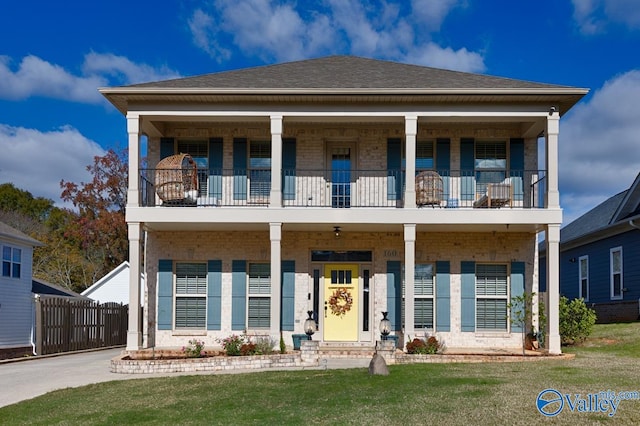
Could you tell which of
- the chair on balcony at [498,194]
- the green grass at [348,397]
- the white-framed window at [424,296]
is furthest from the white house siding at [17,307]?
the chair on balcony at [498,194]

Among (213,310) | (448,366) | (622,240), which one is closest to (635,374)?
(448,366)

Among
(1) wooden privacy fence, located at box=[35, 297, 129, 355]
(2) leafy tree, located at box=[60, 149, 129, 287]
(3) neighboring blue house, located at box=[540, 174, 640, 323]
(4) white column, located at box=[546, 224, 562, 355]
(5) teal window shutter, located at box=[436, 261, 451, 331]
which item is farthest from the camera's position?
(2) leafy tree, located at box=[60, 149, 129, 287]

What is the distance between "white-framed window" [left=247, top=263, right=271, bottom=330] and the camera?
17078mm

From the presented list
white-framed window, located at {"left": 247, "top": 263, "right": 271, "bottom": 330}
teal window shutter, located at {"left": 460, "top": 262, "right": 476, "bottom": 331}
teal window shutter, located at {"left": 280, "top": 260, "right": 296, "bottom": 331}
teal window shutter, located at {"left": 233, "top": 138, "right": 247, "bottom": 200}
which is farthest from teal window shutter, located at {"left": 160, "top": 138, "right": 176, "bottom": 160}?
teal window shutter, located at {"left": 460, "top": 262, "right": 476, "bottom": 331}

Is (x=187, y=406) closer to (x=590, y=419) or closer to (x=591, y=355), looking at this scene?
(x=590, y=419)

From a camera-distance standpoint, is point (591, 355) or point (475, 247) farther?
point (475, 247)

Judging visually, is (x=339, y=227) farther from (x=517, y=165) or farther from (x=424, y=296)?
(x=517, y=165)

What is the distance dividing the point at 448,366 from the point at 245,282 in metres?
5.93

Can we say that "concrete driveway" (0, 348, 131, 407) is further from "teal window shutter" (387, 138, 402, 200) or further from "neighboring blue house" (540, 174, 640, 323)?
"neighboring blue house" (540, 174, 640, 323)

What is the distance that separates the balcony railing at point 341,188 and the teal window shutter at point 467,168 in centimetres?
3

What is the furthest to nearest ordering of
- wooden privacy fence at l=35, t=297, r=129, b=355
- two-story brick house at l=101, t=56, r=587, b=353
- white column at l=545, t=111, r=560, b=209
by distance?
wooden privacy fence at l=35, t=297, r=129, b=355 → two-story brick house at l=101, t=56, r=587, b=353 → white column at l=545, t=111, r=560, b=209

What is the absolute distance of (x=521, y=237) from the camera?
17172 mm

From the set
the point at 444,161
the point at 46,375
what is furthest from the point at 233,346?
the point at 444,161

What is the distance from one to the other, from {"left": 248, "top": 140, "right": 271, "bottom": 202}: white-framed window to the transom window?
12.0 m
